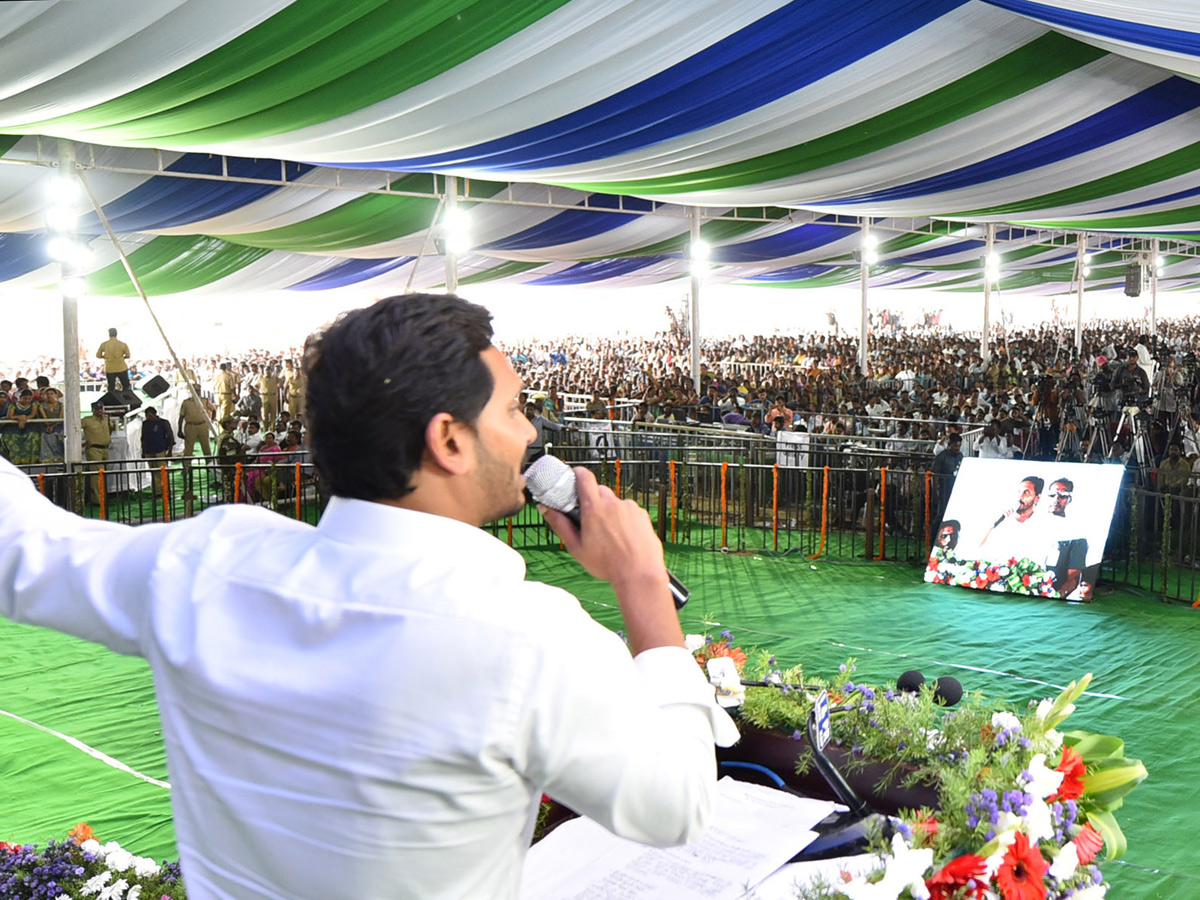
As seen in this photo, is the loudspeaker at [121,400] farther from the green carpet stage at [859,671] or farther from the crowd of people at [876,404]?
the green carpet stage at [859,671]

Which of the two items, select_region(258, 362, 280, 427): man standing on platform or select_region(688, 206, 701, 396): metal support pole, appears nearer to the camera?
select_region(688, 206, 701, 396): metal support pole

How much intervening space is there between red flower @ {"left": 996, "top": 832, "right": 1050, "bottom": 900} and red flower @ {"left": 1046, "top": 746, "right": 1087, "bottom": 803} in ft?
0.82

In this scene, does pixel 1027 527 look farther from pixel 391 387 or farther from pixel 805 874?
pixel 391 387

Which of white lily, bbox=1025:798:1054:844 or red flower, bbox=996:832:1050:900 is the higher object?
white lily, bbox=1025:798:1054:844

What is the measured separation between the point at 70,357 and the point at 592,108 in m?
6.32

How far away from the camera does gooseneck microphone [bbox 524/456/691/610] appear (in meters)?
1.34

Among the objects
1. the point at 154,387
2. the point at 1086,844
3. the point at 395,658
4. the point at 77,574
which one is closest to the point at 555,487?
the point at 395,658

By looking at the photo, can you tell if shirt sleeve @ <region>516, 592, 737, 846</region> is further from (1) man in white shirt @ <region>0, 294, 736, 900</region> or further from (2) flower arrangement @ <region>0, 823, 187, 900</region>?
(2) flower arrangement @ <region>0, 823, 187, 900</region>

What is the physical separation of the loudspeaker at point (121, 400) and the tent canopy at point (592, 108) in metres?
2.34

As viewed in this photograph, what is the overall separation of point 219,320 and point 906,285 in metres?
25.9

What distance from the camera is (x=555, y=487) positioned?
53.1 inches

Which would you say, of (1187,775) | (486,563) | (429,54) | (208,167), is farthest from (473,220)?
(486,563)

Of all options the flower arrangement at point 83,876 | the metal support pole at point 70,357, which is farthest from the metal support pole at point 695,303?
the flower arrangement at point 83,876

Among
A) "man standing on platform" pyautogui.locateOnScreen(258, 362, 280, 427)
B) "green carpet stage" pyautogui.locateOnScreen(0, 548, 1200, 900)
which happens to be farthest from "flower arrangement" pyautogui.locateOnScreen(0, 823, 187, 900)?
"man standing on platform" pyautogui.locateOnScreen(258, 362, 280, 427)
